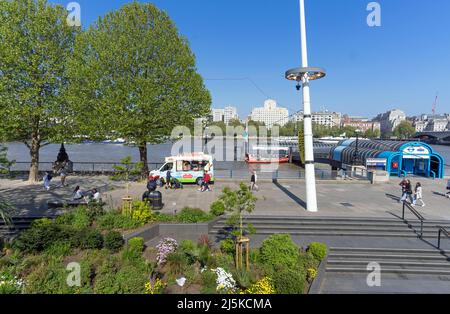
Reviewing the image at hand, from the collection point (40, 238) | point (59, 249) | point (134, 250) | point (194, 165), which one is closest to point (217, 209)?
point (134, 250)

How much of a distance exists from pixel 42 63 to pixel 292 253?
799 inches

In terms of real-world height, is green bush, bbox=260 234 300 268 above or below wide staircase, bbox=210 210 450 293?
above

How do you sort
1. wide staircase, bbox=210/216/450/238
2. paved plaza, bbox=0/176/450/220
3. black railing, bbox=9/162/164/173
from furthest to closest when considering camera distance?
black railing, bbox=9/162/164/173 < paved plaza, bbox=0/176/450/220 < wide staircase, bbox=210/216/450/238

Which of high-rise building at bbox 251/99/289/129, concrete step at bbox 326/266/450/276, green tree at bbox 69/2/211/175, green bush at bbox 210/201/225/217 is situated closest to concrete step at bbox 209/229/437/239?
green bush at bbox 210/201/225/217

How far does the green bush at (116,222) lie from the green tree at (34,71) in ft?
38.3

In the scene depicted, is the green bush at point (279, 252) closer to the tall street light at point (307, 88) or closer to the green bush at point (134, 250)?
the green bush at point (134, 250)

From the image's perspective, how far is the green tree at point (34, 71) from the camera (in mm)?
17906

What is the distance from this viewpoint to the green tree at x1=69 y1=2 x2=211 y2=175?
63.9 feet

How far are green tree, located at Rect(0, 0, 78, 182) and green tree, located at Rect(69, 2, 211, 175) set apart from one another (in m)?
1.23

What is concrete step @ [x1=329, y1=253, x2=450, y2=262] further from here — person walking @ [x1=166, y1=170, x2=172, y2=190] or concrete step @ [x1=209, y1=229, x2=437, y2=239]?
person walking @ [x1=166, y1=170, x2=172, y2=190]

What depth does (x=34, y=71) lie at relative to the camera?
18.5 meters

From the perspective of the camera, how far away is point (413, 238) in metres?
11.3

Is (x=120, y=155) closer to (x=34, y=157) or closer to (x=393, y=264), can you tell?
(x=34, y=157)
